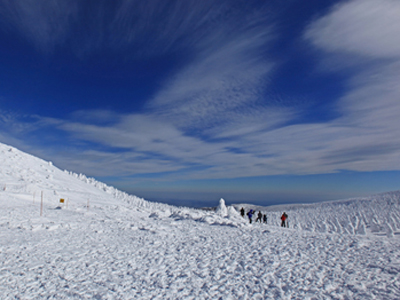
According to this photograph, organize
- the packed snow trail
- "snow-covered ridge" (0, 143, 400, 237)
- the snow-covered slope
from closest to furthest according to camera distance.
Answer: the packed snow trail → the snow-covered slope → "snow-covered ridge" (0, 143, 400, 237)

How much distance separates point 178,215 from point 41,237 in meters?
12.8

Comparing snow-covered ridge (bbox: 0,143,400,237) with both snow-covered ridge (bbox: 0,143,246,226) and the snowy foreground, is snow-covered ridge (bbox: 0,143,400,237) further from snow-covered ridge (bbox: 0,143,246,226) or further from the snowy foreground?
the snowy foreground

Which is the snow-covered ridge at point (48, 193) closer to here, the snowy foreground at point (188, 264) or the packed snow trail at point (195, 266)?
the snowy foreground at point (188, 264)

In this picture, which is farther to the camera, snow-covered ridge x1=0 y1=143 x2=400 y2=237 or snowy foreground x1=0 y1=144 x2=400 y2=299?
snow-covered ridge x1=0 y1=143 x2=400 y2=237

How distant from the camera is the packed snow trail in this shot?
25.9ft

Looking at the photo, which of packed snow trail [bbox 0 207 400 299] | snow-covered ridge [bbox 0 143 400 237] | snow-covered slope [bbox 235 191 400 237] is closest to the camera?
packed snow trail [bbox 0 207 400 299]

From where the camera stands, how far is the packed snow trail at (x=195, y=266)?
791cm

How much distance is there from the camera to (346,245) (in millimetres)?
12523

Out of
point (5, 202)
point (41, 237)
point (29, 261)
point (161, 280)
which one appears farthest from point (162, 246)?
point (5, 202)

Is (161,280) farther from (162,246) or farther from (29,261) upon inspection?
(29,261)

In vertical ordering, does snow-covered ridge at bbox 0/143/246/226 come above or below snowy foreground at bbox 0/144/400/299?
above

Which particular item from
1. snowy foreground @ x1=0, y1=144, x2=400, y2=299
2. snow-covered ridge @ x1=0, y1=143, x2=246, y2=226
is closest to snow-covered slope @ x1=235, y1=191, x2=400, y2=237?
snow-covered ridge @ x1=0, y1=143, x2=246, y2=226

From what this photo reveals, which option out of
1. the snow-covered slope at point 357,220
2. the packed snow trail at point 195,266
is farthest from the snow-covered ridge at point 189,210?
the packed snow trail at point 195,266

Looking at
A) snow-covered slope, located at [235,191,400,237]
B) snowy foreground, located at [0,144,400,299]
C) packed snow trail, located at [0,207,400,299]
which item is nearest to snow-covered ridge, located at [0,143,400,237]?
snow-covered slope, located at [235,191,400,237]
